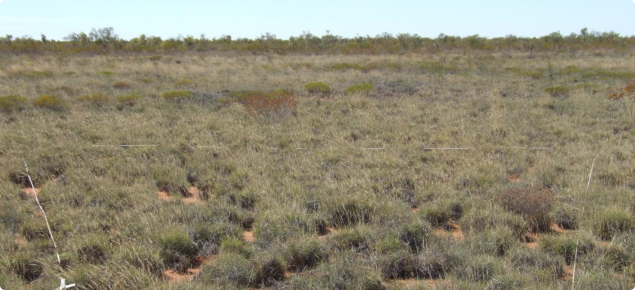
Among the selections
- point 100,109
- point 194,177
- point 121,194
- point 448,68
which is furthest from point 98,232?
point 448,68

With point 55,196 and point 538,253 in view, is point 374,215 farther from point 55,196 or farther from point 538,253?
point 55,196

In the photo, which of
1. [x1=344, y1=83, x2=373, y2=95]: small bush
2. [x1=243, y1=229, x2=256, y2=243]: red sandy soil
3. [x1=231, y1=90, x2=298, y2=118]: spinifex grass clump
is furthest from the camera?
[x1=344, y1=83, x2=373, y2=95]: small bush

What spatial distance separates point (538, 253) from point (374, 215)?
1.70 metres

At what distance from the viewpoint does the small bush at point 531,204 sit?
4.71 m

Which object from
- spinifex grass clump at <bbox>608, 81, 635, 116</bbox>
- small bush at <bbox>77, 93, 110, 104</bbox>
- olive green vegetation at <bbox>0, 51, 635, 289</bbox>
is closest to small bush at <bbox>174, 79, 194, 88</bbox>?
small bush at <bbox>77, 93, 110, 104</bbox>

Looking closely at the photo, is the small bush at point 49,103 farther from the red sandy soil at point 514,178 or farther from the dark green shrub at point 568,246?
the dark green shrub at point 568,246

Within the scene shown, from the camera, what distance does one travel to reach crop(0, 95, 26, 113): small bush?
1086 centimetres

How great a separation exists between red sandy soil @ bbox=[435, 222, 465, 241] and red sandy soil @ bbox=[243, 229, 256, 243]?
1973 millimetres

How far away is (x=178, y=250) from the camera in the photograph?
13.6 ft

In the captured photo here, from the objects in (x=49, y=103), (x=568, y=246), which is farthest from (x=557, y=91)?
(x=49, y=103)

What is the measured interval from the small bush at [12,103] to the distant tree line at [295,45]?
988 inches

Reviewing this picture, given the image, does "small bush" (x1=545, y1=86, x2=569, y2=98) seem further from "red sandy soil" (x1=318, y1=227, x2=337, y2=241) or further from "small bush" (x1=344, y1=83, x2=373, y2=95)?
"red sandy soil" (x1=318, y1=227, x2=337, y2=241)

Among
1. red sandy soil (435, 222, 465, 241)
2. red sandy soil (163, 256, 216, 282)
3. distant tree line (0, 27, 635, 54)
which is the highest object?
distant tree line (0, 27, 635, 54)

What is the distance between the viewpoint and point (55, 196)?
214 inches
